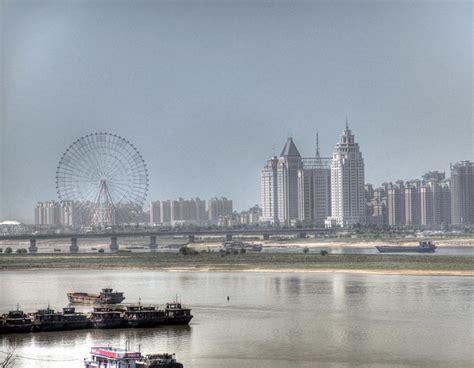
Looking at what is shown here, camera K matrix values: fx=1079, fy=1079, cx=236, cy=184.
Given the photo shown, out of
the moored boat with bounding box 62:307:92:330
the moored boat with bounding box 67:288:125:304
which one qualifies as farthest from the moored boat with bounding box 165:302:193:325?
the moored boat with bounding box 67:288:125:304

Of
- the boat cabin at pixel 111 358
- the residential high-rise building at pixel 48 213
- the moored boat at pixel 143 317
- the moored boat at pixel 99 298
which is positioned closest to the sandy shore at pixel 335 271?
the moored boat at pixel 99 298

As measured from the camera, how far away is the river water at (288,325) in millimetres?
28484

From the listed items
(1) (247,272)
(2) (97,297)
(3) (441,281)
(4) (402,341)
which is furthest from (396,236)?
(4) (402,341)

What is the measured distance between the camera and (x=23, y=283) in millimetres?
55562

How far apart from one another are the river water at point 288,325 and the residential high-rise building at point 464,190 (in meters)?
113

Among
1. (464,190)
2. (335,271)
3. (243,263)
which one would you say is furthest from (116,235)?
(464,190)

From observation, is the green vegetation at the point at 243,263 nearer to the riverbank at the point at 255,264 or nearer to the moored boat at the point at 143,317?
the riverbank at the point at 255,264

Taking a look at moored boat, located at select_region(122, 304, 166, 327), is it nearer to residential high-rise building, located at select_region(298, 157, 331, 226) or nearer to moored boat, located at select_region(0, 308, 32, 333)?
moored boat, located at select_region(0, 308, 32, 333)

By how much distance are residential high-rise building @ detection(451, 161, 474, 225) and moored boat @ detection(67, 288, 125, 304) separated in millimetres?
129089

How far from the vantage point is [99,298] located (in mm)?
42781

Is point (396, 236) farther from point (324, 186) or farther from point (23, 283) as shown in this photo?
point (23, 283)

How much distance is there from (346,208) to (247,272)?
98.8 metres

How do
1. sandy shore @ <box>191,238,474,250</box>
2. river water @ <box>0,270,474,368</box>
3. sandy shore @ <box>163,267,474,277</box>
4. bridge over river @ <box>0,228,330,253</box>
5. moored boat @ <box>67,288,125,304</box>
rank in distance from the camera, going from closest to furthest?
river water @ <box>0,270,474,368</box> < moored boat @ <box>67,288,125,304</box> < sandy shore @ <box>163,267,474,277</box> < bridge over river @ <box>0,228,330,253</box> < sandy shore @ <box>191,238,474,250</box>

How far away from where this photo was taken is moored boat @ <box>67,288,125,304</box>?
140 feet
